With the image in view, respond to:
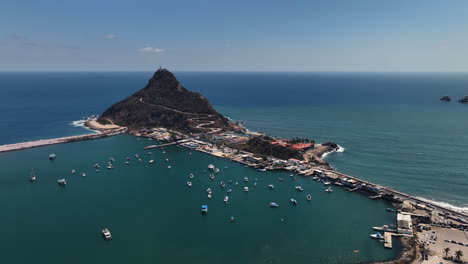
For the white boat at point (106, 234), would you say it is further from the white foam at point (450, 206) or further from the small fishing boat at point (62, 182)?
the white foam at point (450, 206)

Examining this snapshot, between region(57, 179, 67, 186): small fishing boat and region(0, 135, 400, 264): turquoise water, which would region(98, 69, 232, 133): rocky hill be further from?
region(57, 179, 67, 186): small fishing boat

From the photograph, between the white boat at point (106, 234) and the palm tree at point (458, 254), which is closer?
the palm tree at point (458, 254)

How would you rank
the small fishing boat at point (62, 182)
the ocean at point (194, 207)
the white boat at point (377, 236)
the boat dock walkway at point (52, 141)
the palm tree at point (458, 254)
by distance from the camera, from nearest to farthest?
the palm tree at point (458, 254)
the ocean at point (194, 207)
the white boat at point (377, 236)
the small fishing boat at point (62, 182)
the boat dock walkway at point (52, 141)

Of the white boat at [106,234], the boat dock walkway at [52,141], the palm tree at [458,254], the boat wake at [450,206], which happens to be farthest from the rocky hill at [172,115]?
the palm tree at [458,254]

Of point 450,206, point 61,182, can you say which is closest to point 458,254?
point 450,206

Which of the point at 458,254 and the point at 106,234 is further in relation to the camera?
the point at 106,234

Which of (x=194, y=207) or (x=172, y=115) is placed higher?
(x=172, y=115)

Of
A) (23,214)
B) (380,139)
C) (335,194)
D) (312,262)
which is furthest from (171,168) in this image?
(380,139)

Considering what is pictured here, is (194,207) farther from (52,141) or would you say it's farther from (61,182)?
(52,141)
